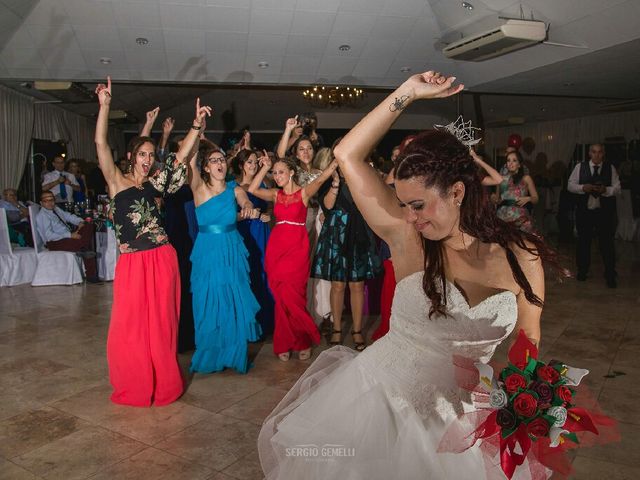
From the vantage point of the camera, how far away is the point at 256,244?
443 centimetres

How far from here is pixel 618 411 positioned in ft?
9.50

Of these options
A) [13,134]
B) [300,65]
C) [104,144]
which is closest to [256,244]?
[104,144]

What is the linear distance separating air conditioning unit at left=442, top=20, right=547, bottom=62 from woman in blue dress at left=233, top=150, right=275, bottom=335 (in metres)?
4.36

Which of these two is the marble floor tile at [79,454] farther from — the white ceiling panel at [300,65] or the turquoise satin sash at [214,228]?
the white ceiling panel at [300,65]

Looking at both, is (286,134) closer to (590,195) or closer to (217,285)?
(217,285)

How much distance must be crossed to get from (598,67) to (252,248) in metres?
6.83

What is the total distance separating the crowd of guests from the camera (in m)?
3.08

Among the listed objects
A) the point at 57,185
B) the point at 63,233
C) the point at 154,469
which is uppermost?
the point at 57,185

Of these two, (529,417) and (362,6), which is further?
(362,6)

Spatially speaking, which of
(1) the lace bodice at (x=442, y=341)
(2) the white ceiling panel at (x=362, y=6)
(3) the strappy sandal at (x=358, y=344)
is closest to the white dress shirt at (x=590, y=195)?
(2) the white ceiling panel at (x=362, y=6)

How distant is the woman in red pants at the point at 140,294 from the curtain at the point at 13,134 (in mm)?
7520

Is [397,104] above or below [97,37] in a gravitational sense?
below

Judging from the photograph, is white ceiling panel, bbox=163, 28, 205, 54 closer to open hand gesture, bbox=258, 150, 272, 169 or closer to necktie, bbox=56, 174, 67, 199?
necktie, bbox=56, 174, 67, 199

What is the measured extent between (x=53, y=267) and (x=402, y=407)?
6.73m
